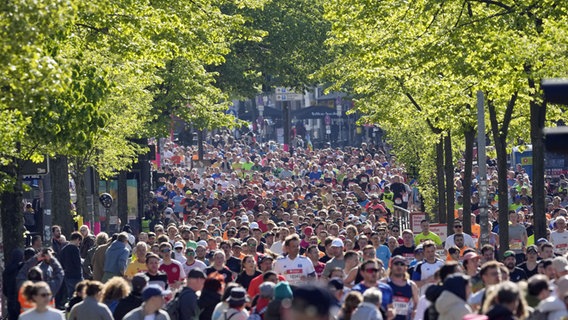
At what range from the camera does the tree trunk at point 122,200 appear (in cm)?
3819

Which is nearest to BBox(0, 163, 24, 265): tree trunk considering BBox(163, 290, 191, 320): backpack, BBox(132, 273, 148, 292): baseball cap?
BBox(163, 290, 191, 320): backpack

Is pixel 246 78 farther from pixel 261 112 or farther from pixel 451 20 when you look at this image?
pixel 261 112

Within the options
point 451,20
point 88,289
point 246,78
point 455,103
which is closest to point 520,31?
point 451,20

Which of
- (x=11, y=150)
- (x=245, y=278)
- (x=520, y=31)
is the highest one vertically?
(x=520, y=31)

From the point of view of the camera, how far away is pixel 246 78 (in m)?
53.3

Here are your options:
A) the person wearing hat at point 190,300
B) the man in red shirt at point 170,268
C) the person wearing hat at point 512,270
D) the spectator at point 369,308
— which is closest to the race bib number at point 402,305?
the person wearing hat at point 190,300

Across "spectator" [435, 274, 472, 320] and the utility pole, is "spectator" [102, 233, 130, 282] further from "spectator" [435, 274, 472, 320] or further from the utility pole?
"spectator" [435, 274, 472, 320]

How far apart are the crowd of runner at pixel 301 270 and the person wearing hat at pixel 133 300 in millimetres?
15

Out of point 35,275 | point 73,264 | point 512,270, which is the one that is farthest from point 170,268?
point 512,270

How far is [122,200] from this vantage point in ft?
127

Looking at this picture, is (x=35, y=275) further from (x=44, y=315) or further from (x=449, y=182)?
(x=449, y=182)

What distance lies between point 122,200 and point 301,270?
19.3 meters

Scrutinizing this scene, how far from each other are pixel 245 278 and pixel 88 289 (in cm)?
394

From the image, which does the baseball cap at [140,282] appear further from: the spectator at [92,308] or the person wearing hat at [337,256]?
the person wearing hat at [337,256]
